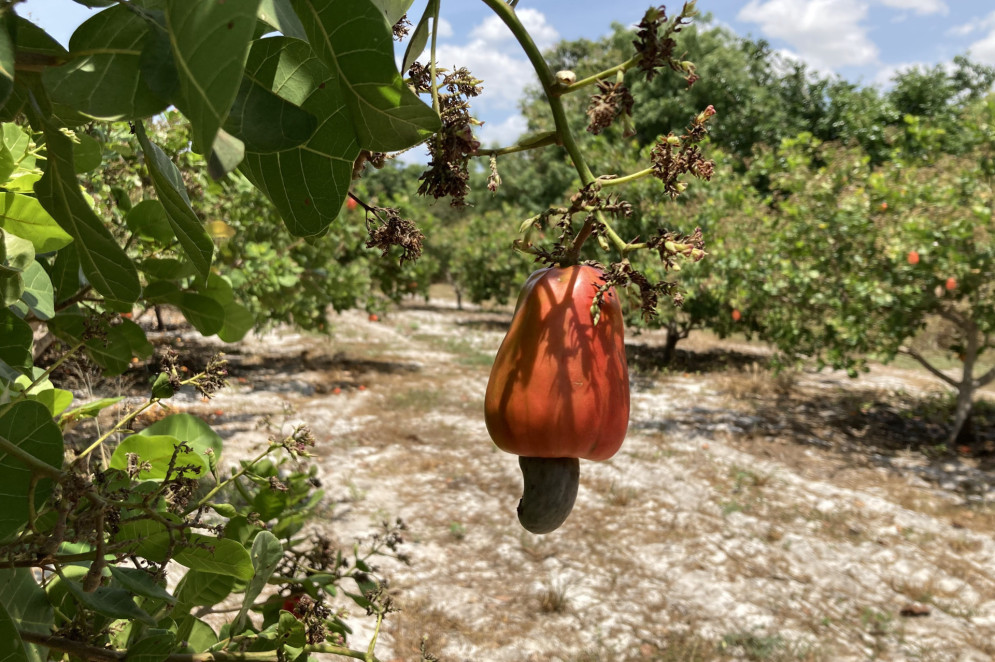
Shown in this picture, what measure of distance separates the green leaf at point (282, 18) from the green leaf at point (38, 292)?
0.62 metres

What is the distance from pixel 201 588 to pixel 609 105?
30.3 inches

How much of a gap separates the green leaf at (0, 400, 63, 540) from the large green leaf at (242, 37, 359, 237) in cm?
33

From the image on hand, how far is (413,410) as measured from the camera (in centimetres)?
682

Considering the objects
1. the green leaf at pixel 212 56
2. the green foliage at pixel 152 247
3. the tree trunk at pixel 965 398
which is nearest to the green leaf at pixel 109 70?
the green foliage at pixel 152 247

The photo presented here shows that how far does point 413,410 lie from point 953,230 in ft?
15.9

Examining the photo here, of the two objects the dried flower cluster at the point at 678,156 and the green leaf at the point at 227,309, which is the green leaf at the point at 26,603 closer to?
the green leaf at the point at 227,309

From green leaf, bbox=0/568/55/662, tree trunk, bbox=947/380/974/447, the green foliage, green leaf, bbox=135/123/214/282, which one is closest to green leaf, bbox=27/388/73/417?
the green foliage

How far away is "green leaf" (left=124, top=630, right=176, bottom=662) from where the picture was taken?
2.23 feet

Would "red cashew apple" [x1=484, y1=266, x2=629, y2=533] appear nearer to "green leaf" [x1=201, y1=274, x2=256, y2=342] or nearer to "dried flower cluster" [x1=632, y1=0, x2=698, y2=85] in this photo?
"dried flower cluster" [x1=632, y1=0, x2=698, y2=85]

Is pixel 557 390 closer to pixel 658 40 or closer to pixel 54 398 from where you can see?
pixel 658 40

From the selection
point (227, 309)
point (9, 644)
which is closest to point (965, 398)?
point (227, 309)

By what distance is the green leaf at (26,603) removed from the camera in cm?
68

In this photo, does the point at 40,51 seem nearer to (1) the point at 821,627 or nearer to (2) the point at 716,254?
(1) the point at 821,627

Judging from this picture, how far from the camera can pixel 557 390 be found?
1.71 ft
